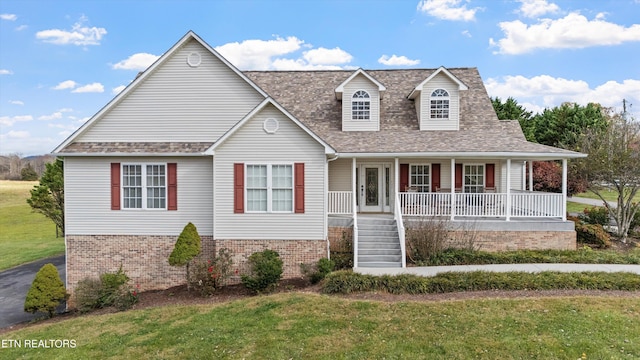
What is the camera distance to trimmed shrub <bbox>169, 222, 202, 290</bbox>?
10.8m

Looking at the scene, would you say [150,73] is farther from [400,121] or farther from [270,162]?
[400,121]

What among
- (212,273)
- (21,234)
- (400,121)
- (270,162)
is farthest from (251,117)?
(21,234)

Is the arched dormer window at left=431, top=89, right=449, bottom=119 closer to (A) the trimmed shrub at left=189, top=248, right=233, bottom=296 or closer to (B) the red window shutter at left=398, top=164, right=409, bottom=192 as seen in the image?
(B) the red window shutter at left=398, top=164, right=409, bottom=192

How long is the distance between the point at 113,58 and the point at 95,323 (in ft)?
49.0

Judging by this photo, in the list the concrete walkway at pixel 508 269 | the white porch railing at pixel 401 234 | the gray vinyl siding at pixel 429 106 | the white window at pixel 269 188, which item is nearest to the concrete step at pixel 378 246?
the white porch railing at pixel 401 234

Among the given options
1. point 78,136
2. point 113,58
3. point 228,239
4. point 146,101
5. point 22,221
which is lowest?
point 22,221

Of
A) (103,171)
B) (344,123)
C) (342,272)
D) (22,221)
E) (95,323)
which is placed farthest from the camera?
(22,221)

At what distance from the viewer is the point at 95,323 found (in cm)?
920

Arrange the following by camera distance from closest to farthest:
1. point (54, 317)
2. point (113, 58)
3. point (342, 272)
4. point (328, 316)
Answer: point (328, 316) → point (342, 272) → point (54, 317) → point (113, 58)

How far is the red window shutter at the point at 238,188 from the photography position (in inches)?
445

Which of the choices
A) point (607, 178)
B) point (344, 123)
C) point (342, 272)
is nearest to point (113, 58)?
point (344, 123)

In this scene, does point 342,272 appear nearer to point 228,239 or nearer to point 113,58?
point 228,239

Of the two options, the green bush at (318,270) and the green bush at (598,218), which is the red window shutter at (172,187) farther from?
the green bush at (598,218)

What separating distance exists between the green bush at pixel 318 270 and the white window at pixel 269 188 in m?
1.93
